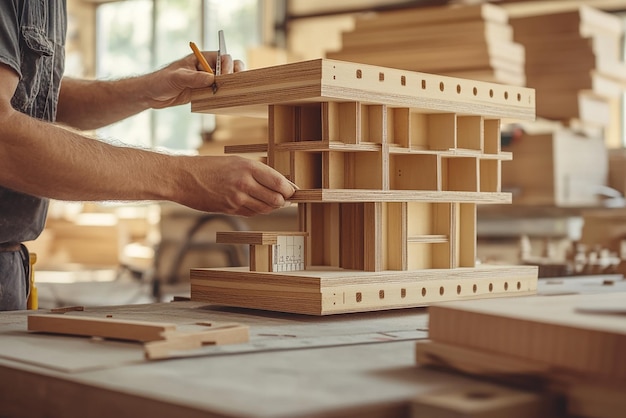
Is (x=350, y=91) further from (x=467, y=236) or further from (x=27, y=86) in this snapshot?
(x=27, y=86)

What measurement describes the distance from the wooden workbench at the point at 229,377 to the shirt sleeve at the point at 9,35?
1.95ft

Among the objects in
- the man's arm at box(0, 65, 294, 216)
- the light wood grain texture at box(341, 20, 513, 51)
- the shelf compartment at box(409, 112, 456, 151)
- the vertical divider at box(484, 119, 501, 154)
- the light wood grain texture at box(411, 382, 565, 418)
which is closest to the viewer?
the light wood grain texture at box(411, 382, 565, 418)

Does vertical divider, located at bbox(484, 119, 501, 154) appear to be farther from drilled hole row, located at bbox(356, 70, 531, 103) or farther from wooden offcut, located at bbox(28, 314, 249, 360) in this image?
wooden offcut, located at bbox(28, 314, 249, 360)

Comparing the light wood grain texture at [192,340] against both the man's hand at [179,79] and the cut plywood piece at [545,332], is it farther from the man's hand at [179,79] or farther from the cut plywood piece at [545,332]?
the man's hand at [179,79]

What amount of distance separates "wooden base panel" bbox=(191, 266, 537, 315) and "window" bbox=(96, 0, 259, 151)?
9.64 m

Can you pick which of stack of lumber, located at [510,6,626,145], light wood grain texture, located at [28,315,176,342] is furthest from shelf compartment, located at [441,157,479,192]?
stack of lumber, located at [510,6,626,145]

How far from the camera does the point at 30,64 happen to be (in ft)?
7.39

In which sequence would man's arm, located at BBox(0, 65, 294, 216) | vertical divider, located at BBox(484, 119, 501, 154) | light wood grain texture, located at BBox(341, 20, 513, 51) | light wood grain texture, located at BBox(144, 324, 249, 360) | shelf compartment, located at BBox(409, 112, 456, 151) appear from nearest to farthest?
1. light wood grain texture, located at BBox(144, 324, 249, 360)
2. man's arm, located at BBox(0, 65, 294, 216)
3. shelf compartment, located at BBox(409, 112, 456, 151)
4. vertical divider, located at BBox(484, 119, 501, 154)
5. light wood grain texture, located at BBox(341, 20, 513, 51)

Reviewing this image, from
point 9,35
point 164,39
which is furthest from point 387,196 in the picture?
point 164,39

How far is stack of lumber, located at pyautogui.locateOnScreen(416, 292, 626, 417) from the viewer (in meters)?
1.11

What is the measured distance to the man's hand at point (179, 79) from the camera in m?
2.34

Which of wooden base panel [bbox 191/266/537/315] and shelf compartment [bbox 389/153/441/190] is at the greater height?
shelf compartment [bbox 389/153/441/190]

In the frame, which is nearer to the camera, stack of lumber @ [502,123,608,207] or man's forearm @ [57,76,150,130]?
man's forearm @ [57,76,150,130]

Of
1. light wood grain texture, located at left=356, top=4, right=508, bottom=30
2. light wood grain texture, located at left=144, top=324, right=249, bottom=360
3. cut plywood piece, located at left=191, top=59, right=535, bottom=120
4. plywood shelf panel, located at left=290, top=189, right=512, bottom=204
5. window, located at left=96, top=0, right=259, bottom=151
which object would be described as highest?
window, located at left=96, top=0, right=259, bottom=151
